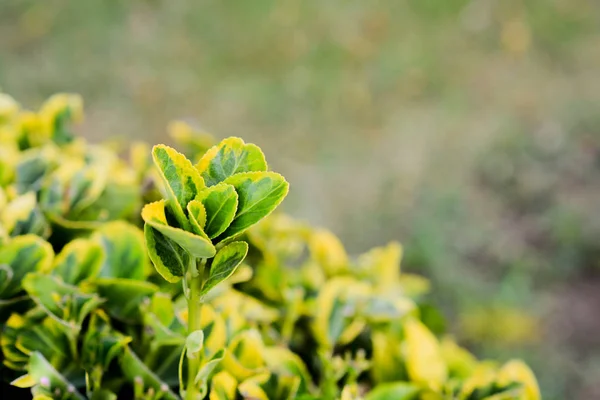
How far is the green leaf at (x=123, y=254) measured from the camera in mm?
1220

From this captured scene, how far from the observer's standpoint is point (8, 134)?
1669 millimetres

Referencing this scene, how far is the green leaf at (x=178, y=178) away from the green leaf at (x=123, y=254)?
0.46 meters

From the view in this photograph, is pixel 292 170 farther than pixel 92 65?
No

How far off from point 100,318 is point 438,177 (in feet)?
13.2

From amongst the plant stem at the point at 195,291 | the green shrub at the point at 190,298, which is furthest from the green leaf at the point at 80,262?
the plant stem at the point at 195,291

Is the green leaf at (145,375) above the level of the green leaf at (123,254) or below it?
below

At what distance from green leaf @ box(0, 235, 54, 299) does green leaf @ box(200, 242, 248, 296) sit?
0.48 meters

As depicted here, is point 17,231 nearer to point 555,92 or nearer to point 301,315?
point 301,315

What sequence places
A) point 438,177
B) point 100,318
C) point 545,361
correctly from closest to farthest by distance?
point 100,318, point 545,361, point 438,177

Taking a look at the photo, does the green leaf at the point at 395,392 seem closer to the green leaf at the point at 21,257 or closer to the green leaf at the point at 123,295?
the green leaf at the point at 123,295

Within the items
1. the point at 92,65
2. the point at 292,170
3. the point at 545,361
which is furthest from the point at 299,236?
the point at 92,65

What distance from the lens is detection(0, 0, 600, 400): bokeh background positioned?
4.09 m

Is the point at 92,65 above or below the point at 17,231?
above

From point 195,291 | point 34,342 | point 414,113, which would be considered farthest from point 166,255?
point 414,113
